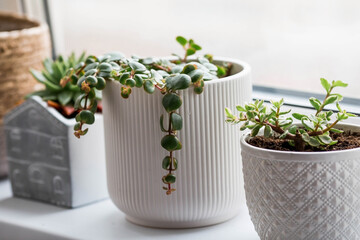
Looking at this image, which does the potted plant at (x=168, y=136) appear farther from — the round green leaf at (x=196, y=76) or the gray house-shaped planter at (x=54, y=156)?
the gray house-shaped planter at (x=54, y=156)

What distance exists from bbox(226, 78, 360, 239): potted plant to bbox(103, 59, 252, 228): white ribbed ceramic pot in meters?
0.07

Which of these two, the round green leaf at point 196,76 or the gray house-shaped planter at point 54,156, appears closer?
the round green leaf at point 196,76

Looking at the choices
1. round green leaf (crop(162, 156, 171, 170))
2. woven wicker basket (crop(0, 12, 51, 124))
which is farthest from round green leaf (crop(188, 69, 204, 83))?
woven wicker basket (crop(0, 12, 51, 124))

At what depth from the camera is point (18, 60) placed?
112 centimetres

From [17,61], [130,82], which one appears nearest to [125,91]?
[130,82]

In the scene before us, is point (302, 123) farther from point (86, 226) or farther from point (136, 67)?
point (86, 226)

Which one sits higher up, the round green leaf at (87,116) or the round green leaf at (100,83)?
the round green leaf at (100,83)

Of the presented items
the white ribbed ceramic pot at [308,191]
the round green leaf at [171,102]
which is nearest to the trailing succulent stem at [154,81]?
the round green leaf at [171,102]

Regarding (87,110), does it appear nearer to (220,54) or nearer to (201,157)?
(201,157)

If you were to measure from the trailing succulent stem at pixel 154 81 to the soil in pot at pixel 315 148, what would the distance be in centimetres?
10

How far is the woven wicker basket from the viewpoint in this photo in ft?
3.61

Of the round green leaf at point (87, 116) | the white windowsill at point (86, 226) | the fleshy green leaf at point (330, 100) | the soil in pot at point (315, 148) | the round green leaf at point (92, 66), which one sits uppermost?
the round green leaf at point (92, 66)

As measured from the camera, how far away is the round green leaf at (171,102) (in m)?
0.78

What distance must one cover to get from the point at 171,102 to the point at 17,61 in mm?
442
